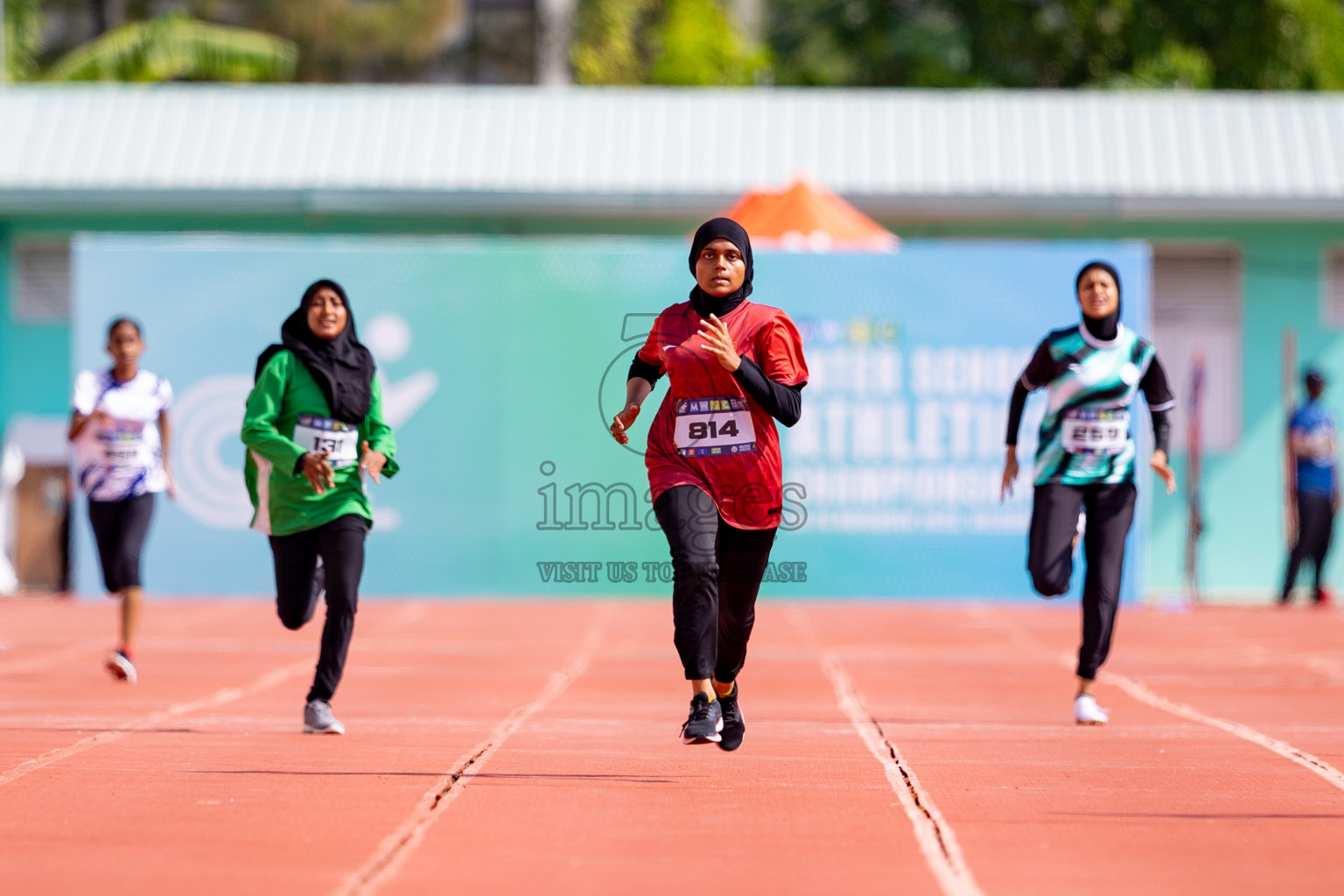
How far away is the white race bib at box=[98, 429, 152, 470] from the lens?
10375 millimetres

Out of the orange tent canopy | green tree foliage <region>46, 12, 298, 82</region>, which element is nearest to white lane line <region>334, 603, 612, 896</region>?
the orange tent canopy

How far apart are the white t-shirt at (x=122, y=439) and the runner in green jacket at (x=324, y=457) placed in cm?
258

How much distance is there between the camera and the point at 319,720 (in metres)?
7.84

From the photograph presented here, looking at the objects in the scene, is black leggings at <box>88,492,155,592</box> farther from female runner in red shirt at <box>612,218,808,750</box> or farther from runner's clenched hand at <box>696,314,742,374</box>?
runner's clenched hand at <box>696,314,742,374</box>

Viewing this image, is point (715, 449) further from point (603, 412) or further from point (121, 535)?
point (603, 412)

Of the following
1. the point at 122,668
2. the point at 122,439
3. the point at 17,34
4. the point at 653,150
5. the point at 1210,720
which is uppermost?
the point at 17,34

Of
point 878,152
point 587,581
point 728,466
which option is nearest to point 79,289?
point 587,581

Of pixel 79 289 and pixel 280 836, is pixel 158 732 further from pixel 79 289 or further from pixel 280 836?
pixel 79 289

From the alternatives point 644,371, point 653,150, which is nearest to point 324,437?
point 644,371

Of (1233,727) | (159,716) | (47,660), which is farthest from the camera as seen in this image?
(47,660)

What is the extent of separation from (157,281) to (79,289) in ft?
2.17

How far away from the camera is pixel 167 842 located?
5434 mm

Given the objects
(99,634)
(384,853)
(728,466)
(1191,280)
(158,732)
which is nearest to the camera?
(384,853)

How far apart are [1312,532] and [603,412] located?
253 inches
